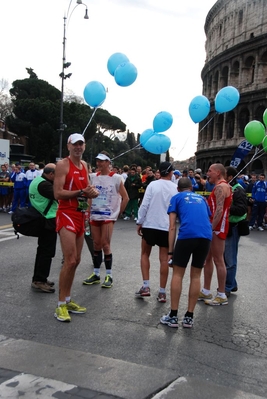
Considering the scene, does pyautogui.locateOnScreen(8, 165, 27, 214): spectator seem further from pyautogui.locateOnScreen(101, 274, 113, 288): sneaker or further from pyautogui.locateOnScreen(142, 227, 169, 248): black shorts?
pyautogui.locateOnScreen(142, 227, 169, 248): black shorts

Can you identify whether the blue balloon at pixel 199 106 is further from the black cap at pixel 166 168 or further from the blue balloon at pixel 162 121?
the black cap at pixel 166 168

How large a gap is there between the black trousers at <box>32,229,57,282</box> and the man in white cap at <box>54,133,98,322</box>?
1207 millimetres

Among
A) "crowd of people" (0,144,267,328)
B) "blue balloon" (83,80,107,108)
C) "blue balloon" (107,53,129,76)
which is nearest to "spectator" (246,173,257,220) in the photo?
"blue balloon" (107,53,129,76)

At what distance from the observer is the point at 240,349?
4.29m

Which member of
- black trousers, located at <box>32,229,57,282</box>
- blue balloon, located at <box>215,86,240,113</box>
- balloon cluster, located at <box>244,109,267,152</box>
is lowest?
black trousers, located at <box>32,229,57,282</box>

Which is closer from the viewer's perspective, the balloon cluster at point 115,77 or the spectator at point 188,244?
the spectator at point 188,244

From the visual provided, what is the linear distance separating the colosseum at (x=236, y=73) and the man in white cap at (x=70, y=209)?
37.9 meters

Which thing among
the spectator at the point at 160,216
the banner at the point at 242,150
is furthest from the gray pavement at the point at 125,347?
the banner at the point at 242,150

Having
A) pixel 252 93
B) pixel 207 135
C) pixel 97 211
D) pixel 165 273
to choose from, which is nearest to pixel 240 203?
pixel 165 273

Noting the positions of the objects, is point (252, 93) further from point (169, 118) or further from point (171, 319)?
point (171, 319)

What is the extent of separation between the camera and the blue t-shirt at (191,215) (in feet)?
15.5

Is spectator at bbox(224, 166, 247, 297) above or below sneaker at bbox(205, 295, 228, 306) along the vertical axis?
above

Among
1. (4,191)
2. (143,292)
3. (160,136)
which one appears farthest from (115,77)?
(4,191)

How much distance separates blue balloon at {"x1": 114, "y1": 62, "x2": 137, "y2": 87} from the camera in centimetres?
1053
